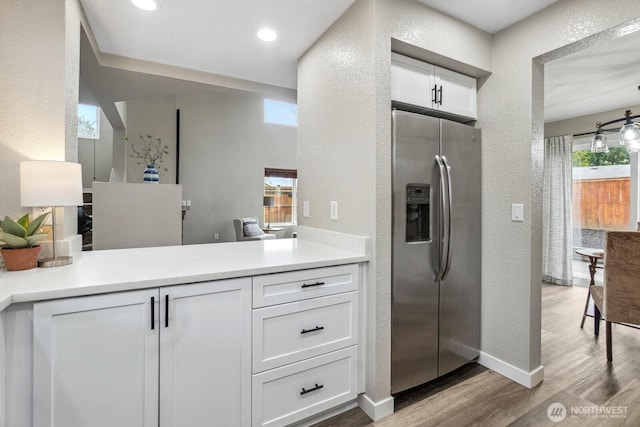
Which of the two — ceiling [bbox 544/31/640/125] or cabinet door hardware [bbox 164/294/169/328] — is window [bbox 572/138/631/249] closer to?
ceiling [bbox 544/31/640/125]

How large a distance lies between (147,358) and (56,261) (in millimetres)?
707

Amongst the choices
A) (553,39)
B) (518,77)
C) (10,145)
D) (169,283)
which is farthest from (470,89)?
(10,145)

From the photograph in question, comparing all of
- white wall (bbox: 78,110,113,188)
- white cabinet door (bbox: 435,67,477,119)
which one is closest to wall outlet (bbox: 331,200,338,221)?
white cabinet door (bbox: 435,67,477,119)

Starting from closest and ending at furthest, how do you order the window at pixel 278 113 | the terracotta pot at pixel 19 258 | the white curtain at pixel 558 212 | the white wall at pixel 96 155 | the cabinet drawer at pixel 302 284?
1. the terracotta pot at pixel 19 258
2. the cabinet drawer at pixel 302 284
3. the white curtain at pixel 558 212
4. the white wall at pixel 96 155
5. the window at pixel 278 113

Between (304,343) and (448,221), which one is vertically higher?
(448,221)

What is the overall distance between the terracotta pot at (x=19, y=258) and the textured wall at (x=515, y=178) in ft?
8.83

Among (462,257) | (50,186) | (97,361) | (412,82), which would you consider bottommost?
(97,361)

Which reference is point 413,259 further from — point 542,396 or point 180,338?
point 180,338

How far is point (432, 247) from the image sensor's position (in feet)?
6.49

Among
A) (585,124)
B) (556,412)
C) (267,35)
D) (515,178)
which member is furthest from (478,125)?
(585,124)

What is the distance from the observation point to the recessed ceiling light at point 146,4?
6.05ft

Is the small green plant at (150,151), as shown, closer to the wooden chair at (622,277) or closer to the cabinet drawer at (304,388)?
the cabinet drawer at (304,388)

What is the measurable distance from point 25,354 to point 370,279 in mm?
1511

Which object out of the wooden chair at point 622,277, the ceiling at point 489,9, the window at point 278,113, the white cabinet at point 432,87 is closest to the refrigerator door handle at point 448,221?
the white cabinet at point 432,87
